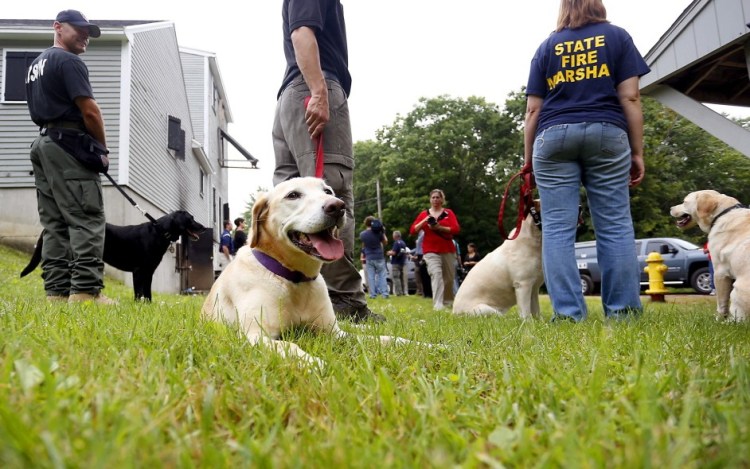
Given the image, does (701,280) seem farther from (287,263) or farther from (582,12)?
(287,263)

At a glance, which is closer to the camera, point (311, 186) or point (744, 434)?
→ point (744, 434)

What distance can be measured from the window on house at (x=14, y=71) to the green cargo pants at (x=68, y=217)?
11.0m

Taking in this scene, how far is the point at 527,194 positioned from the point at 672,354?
2.91m

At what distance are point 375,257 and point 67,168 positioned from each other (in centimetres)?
1070

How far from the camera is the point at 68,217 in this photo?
4.27 metres

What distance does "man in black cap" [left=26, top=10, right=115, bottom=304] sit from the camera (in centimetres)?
423

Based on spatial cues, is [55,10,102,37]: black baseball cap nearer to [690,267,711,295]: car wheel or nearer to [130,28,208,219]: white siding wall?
[130,28,208,219]: white siding wall

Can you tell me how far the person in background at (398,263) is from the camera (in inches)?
636

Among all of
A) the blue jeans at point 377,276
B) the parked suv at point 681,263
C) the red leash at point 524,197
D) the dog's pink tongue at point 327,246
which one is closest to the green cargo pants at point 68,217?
the dog's pink tongue at point 327,246

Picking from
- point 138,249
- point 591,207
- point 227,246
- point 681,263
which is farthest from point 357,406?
point 681,263

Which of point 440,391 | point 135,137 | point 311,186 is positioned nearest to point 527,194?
point 311,186

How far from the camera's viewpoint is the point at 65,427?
34.3 inches

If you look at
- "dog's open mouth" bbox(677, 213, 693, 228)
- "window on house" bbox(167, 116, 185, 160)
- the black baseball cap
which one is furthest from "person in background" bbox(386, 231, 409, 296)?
the black baseball cap

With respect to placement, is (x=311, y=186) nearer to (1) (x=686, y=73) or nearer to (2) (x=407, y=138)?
(1) (x=686, y=73)
